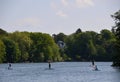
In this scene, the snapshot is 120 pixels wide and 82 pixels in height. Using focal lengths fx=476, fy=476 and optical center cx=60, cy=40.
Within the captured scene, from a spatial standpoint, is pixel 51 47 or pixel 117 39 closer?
pixel 117 39

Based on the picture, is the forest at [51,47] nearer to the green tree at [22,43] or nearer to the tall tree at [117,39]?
the green tree at [22,43]

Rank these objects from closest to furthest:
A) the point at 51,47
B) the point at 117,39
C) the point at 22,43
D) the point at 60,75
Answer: the point at 60,75 → the point at 117,39 → the point at 22,43 → the point at 51,47

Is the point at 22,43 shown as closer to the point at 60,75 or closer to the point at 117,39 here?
the point at 117,39

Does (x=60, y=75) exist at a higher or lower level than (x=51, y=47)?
lower

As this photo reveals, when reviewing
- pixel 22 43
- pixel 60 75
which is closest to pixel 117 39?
pixel 60 75

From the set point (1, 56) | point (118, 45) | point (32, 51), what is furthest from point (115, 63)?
point (32, 51)

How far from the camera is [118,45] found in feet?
311

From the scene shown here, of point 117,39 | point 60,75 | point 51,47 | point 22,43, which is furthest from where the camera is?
point 51,47

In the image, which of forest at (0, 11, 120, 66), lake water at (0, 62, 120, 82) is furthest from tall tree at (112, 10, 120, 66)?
forest at (0, 11, 120, 66)

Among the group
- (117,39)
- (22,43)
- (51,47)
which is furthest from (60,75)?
(51,47)

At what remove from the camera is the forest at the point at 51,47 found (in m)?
150

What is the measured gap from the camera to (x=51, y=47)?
166625 millimetres

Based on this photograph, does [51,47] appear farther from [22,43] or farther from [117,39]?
[117,39]

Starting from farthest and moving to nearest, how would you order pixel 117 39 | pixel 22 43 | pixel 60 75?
pixel 22 43
pixel 117 39
pixel 60 75
